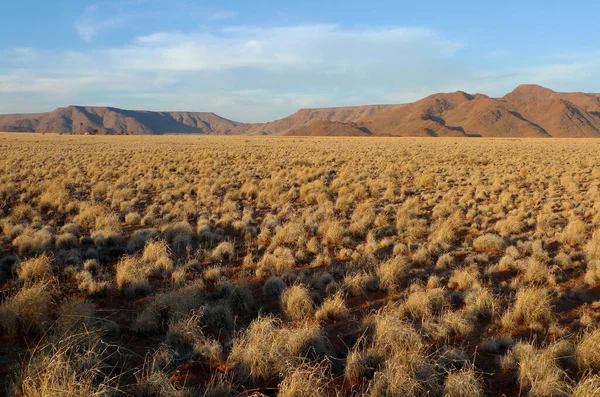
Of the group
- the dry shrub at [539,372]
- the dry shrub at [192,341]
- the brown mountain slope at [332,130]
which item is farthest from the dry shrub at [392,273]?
the brown mountain slope at [332,130]

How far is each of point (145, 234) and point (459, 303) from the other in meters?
6.91

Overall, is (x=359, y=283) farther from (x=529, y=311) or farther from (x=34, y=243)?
(x=34, y=243)

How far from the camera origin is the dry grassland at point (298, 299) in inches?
155

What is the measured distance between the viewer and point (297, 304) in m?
5.64

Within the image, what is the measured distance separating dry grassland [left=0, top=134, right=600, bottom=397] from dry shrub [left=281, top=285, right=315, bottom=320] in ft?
0.06

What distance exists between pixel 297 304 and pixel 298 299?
94mm

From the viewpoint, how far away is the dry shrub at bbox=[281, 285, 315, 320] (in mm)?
5539

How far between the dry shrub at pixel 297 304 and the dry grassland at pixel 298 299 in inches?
0.8

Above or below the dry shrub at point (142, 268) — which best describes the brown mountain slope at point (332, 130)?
above

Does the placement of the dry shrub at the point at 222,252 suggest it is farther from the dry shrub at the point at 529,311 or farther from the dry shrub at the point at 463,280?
the dry shrub at the point at 529,311

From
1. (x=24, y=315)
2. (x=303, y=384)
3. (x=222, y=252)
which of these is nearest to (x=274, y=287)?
(x=222, y=252)

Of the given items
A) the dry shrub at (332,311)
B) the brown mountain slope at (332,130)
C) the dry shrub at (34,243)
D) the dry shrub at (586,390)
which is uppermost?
the brown mountain slope at (332,130)

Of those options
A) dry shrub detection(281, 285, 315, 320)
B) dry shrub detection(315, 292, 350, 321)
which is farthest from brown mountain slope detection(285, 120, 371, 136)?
dry shrub detection(315, 292, 350, 321)

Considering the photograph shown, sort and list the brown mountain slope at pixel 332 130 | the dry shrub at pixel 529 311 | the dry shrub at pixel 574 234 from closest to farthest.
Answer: the dry shrub at pixel 529 311
the dry shrub at pixel 574 234
the brown mountain slope at pixel 332 130
